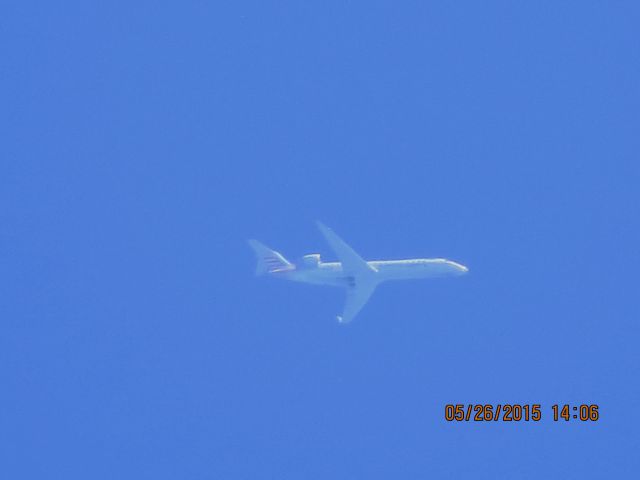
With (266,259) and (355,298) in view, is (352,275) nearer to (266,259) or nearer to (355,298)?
(355,298)

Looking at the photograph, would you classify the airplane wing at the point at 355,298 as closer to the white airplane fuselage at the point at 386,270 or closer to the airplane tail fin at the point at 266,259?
the white airplane fuselage at the point at 386,270

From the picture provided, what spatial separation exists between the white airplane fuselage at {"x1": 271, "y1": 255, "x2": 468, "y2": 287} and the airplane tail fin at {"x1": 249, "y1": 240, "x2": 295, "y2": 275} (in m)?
1.01

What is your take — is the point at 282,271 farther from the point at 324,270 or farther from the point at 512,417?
the point at 512,417

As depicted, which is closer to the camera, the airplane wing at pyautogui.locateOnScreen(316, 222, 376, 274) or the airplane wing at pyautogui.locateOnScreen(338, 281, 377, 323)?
the airplane wing at pyautogui.locateOnScreen(316, 222, 376, 274)

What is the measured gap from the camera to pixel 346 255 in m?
65.0

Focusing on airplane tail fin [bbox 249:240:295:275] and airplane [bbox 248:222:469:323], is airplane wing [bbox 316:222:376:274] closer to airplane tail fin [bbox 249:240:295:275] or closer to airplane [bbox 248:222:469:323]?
airplane [bbox 248:222:469:323]

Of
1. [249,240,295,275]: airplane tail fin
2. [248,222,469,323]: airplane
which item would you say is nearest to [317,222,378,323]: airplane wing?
[248,222,469,323]: airplane

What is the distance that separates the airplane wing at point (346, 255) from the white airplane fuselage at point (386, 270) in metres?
0.32

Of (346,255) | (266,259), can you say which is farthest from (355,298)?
(266,259)

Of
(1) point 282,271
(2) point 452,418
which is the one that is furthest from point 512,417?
(1) point 282,271

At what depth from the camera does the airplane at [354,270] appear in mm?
65125

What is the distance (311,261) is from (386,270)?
12.5 ft

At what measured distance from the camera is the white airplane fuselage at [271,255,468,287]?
65.2 metres

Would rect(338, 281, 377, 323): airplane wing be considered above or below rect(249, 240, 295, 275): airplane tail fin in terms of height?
below
